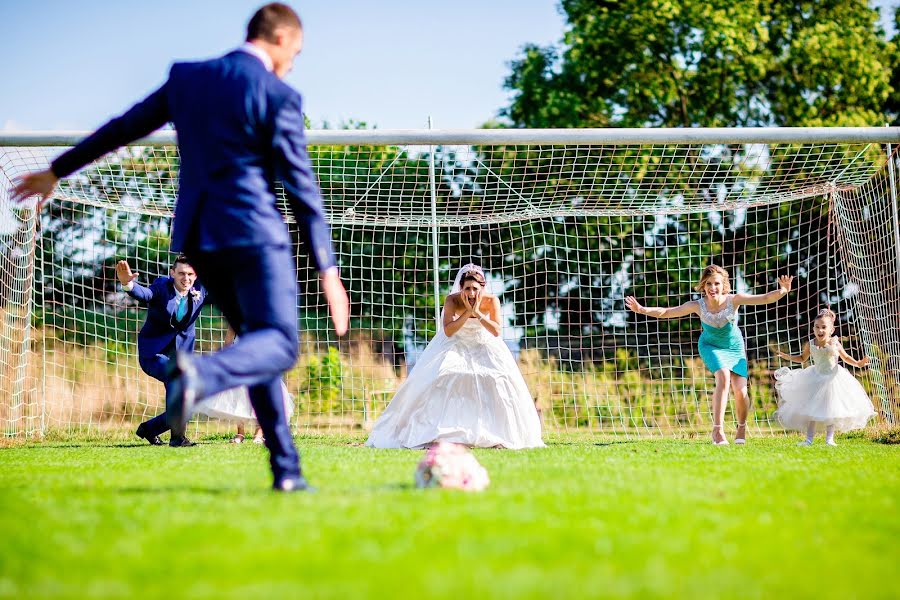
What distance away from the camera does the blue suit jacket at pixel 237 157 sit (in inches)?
137

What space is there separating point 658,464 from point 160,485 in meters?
2.97

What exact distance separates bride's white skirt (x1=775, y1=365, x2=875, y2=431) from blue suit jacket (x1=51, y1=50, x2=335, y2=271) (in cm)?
593

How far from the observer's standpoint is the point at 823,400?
7.98m

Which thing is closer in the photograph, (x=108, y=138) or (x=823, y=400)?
(x=108, y=138)

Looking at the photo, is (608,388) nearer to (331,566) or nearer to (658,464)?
(658,464)

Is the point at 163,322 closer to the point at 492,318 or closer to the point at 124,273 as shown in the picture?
the point at 124,273

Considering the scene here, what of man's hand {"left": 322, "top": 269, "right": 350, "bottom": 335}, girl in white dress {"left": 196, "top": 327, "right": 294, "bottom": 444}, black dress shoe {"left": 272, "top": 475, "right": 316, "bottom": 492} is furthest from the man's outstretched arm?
girl in white dress {"left": 196, "top": 327, "right": 294, "bottom": 444}

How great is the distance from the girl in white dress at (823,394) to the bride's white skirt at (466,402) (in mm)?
2595

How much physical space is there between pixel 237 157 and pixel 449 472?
163 centimetres

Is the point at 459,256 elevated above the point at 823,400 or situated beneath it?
elevated above

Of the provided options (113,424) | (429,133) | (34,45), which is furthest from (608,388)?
(34,45)

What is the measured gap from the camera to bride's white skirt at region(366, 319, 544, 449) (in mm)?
7387

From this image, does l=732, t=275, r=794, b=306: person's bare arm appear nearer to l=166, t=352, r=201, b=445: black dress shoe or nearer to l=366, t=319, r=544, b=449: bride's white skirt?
l=366, t=319, r=544, b=449: bride's white skirt

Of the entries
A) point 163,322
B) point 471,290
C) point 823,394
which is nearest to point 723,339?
point 823,394
